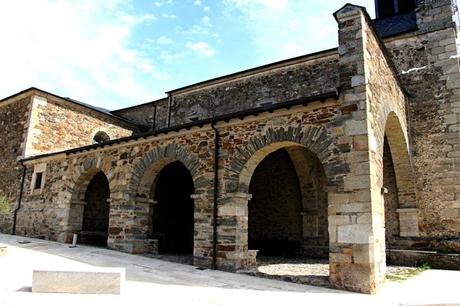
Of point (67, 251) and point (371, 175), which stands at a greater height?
point (371, 175)

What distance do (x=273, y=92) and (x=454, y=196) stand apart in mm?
6024

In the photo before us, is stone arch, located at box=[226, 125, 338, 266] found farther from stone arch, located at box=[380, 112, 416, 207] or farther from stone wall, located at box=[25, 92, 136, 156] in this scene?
stone wall, located at box=[25, 92, 136, 156]

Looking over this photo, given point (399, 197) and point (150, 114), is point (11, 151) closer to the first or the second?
point (150, 114)

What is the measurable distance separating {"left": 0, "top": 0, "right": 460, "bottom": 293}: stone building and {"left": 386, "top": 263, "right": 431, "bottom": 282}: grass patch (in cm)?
39

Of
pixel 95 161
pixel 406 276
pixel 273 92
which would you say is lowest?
pixel 406 276

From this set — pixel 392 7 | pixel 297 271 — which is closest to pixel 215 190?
pixel 297 271

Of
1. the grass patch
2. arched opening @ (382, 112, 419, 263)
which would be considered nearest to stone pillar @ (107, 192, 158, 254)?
the grass patch

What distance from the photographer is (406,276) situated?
736 cm

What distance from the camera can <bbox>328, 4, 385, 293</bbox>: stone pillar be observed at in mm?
5945

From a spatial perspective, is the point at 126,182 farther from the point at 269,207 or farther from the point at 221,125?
the point at 269,207

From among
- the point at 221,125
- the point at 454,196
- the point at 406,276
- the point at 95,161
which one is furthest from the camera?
the point at 95,161

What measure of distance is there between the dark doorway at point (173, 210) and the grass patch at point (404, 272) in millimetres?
5647

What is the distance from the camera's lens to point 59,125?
550 inches

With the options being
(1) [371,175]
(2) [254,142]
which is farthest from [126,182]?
(1) [371,175]
